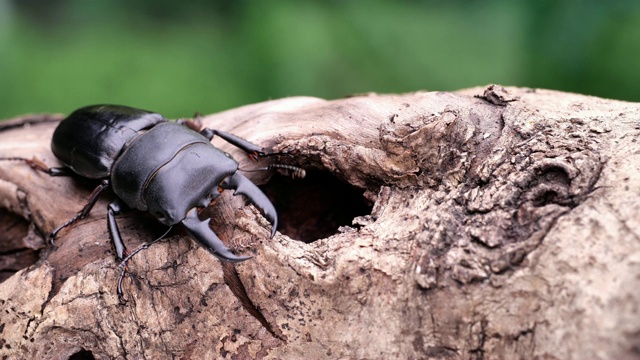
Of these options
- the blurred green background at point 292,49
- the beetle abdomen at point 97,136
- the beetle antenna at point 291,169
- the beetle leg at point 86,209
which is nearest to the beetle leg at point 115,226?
the beetle leg at point 86,209

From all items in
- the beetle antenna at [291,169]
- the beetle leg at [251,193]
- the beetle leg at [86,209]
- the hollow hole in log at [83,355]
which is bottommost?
the hollow hole in log at [83,355]

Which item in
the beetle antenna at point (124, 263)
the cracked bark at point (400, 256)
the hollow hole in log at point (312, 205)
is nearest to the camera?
the cracked bark at point (400, 256)

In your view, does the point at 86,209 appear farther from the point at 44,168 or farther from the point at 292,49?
the point at 292,49

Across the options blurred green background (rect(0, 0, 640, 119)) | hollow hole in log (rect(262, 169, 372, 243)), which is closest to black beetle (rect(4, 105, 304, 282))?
hollow hole in log (rect(262, 169, 372, 243))

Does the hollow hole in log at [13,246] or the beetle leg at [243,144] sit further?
the hollow hole in log at [13,246]

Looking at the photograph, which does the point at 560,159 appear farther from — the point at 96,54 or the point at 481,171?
the point at 96,54

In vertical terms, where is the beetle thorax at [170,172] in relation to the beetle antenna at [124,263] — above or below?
above

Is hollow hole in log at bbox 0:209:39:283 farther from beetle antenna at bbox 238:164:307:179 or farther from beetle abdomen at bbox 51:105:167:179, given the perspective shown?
beetle antenna at bbox 238:164:307:179

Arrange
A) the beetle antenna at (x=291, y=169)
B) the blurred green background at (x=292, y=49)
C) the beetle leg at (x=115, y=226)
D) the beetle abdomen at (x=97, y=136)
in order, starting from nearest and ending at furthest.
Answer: the beetle leg at (x=115, y=226) → the beetle antenna at (x=291, y=169) → the beetle abdomen at (x=97, y=136) → the blurred green background at (x=292, y=49)

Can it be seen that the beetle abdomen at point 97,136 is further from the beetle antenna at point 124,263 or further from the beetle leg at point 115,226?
the beetle antenna at point 124,263
